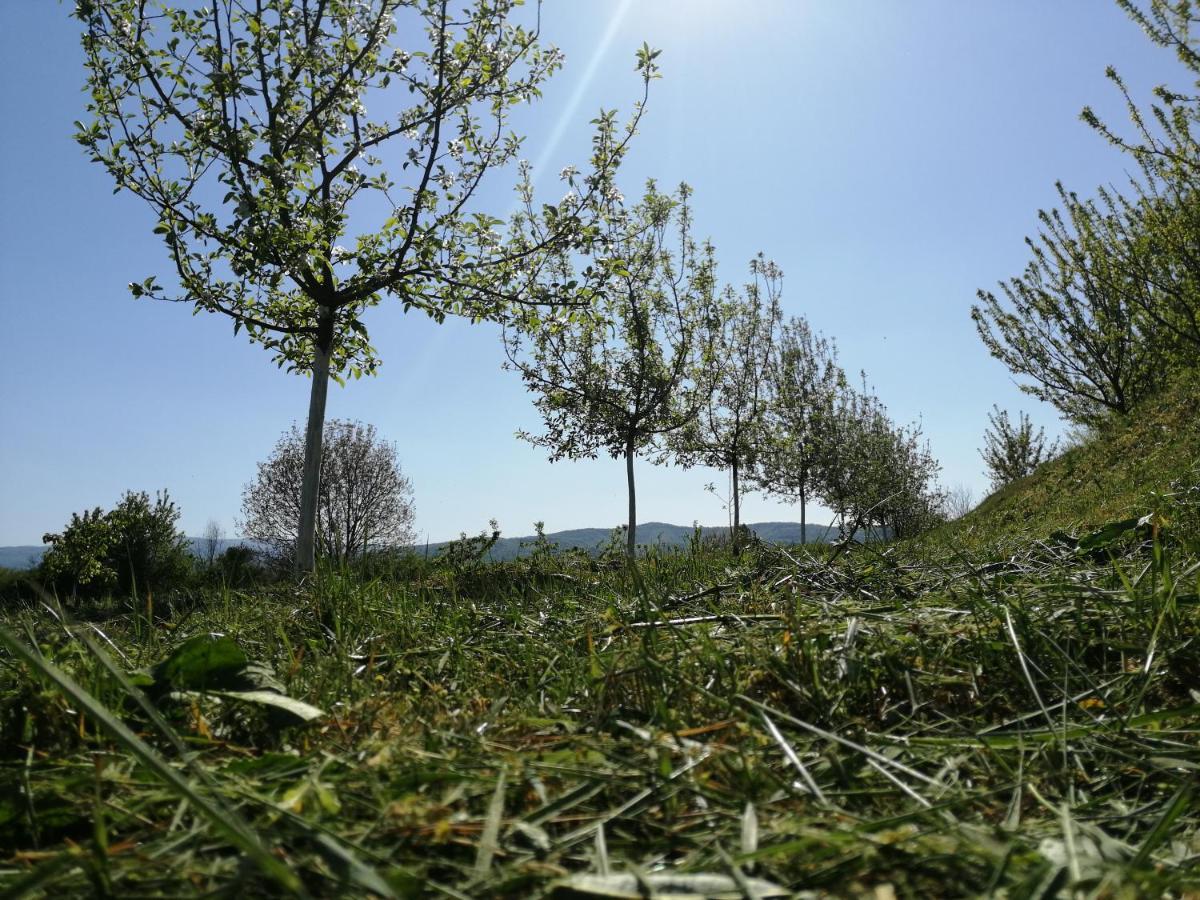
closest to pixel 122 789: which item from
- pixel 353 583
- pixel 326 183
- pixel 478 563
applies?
pixel 353 583

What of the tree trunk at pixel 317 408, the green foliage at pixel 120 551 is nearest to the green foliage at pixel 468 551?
the tree trunk at pixel 317 408

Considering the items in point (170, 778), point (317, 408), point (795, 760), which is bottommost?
point (795, 760)

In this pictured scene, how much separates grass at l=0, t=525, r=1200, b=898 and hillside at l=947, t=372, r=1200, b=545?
451 centimetres

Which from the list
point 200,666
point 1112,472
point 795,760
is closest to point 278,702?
point 200,666

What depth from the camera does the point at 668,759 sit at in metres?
1.01

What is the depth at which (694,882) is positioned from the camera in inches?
27.9

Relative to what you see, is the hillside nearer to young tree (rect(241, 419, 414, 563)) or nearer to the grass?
the grass

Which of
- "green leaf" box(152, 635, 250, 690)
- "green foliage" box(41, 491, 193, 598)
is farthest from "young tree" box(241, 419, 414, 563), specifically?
"green leaf" box(152, 635, 250, 690)

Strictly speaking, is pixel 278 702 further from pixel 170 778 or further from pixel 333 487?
pixel 333 487

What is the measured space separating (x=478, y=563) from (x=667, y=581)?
294 cm

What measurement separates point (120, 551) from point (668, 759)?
1684cm

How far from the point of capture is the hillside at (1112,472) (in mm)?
6477

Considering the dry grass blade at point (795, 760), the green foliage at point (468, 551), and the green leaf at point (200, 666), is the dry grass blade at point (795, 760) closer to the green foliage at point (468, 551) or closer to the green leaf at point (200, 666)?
Result: the green leaf at point (200, 666)

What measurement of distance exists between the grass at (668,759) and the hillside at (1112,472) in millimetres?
4512
